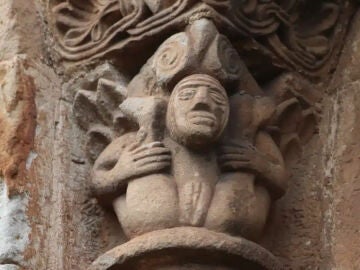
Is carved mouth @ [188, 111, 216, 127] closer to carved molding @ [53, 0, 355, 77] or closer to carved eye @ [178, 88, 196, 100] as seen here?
carved eye @ [178, 88, 196, 100]

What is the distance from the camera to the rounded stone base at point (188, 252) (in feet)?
6.64

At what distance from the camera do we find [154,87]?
87.7 inches

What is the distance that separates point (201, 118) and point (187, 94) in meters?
0.06

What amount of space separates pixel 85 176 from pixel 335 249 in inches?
19.1

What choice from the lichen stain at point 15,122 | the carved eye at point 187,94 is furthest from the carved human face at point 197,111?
the lichen stain at point 15,122

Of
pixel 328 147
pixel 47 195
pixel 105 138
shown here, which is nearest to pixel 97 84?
pixel 105 138

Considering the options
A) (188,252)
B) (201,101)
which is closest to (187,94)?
(201,101)

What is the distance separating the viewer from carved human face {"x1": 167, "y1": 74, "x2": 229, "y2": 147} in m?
2.10

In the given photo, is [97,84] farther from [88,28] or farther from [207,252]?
[207,252]

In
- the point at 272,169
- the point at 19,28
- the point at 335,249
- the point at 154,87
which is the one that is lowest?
the point at 335,249

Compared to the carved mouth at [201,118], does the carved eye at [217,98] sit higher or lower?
higher

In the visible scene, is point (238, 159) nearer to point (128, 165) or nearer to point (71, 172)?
point (128, 165)

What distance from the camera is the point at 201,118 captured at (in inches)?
82.5

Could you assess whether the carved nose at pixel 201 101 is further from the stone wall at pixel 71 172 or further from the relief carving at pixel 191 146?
the stone wall at pixel 71 172
